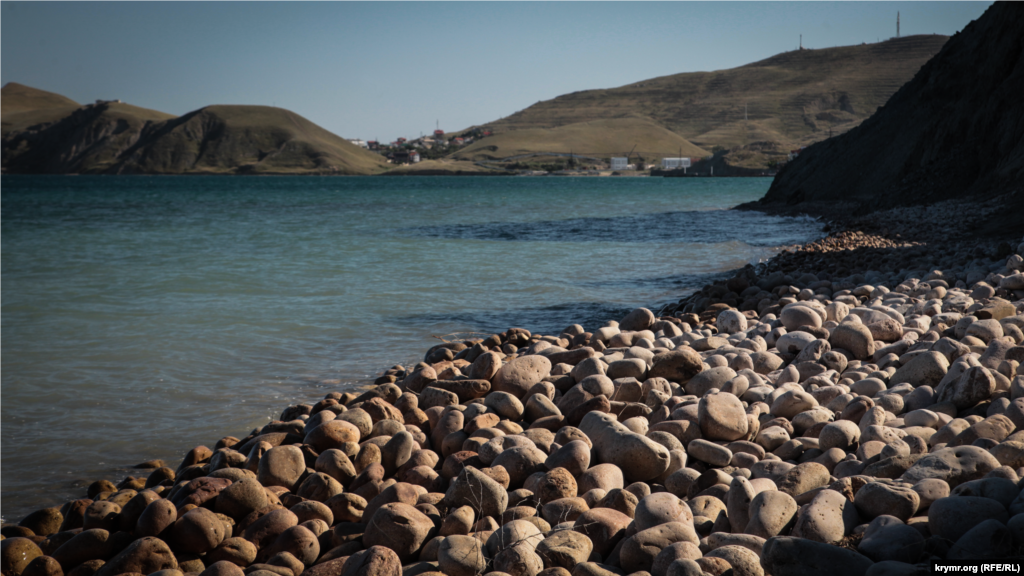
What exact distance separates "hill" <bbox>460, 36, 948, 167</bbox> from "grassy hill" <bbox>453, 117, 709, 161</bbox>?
4.28 metres

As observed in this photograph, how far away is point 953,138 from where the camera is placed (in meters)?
17.3

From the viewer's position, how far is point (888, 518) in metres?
2.01

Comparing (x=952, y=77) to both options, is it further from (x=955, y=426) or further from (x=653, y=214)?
(x=955, y=426)

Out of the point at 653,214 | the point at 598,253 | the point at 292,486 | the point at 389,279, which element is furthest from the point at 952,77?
the point at 292,486

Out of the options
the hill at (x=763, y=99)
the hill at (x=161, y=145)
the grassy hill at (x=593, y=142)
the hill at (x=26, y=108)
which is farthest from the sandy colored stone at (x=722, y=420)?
the hill at (x=26, y=108)

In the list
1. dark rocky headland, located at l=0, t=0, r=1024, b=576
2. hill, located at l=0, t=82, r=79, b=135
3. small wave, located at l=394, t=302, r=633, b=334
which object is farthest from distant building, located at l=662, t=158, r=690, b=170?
hill, located at l=0, t=82, r=79, b=135

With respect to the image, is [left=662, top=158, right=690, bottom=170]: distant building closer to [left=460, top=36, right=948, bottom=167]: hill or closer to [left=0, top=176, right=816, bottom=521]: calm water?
[left=460, top=36, right=948, bottom=167]: hill

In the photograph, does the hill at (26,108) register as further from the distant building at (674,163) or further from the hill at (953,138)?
the hill at (953,138)

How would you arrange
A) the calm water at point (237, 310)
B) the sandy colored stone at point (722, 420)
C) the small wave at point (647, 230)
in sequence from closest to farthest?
the sandy colored stone at point (722, 420)
the calm water at point (237, 310)
the small wave at point (647, 230)

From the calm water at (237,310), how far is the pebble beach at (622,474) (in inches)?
26.7

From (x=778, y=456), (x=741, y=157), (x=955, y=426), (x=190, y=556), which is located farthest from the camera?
(x=741, y=157)

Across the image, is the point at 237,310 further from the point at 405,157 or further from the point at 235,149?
the point at 405,157

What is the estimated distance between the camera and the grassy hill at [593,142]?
137250 millimetres

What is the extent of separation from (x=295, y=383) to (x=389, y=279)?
17.4ft
